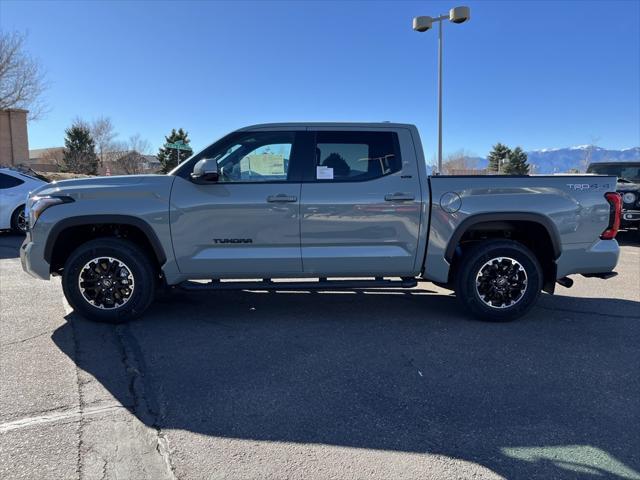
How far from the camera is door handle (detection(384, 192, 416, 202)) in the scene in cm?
462

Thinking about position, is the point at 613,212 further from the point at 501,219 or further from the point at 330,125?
the point at 330,125

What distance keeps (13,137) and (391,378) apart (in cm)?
4367

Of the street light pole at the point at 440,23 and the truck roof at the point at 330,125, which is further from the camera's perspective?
the street light pole at the point at 440,23

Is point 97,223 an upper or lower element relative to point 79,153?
lower

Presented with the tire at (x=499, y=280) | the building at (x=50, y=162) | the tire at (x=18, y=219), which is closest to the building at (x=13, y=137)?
the building at (x=50, y=162)

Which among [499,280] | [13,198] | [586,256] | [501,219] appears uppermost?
[13,198]

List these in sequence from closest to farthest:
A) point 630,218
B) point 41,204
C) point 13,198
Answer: point 41,204 < point 630,218 < point 13,198

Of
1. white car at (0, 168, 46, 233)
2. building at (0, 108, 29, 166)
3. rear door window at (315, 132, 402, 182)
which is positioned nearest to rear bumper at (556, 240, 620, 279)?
rear door window at (315, 132, 402, 182)

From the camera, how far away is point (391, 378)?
11.7ft

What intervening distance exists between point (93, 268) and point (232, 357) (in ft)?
5.91

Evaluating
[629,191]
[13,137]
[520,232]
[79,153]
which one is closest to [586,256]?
[520,232]

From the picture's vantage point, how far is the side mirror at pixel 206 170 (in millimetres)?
4328

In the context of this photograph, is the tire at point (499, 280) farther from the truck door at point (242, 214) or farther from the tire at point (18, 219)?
the tire at point (18, 219)

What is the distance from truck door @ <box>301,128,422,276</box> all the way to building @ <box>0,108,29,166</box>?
4038 centimetres
